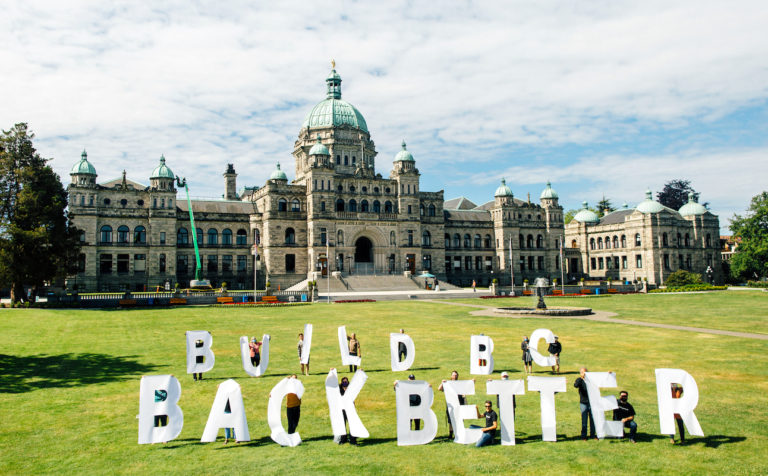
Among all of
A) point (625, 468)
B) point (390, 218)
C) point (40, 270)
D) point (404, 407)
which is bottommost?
point (625, 468)

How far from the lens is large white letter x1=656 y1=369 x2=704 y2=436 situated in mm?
12102

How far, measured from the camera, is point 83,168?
227 ft

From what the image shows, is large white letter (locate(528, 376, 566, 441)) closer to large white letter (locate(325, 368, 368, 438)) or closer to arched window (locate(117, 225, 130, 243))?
large white letter (locate(325, 368, 368, 438))

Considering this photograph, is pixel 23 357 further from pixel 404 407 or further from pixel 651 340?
pixel 651 340

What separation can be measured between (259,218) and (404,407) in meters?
69.2

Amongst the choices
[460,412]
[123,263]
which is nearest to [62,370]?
[460,412]

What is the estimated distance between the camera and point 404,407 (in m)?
12.1

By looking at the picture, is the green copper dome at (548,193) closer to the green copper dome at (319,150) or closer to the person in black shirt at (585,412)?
the green copper dome at (319,150)

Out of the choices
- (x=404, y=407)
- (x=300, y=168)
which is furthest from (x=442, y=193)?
(x=404, y=407)

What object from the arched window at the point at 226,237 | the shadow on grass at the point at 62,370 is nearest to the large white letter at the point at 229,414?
the shadow on grass at the point at 62,370

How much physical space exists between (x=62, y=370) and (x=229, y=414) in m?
11.7

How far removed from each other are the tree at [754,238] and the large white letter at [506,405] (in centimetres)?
7626

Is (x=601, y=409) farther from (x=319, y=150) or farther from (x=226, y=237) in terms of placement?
(x=226, y=237)

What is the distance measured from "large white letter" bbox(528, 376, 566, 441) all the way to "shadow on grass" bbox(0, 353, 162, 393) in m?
14.0
